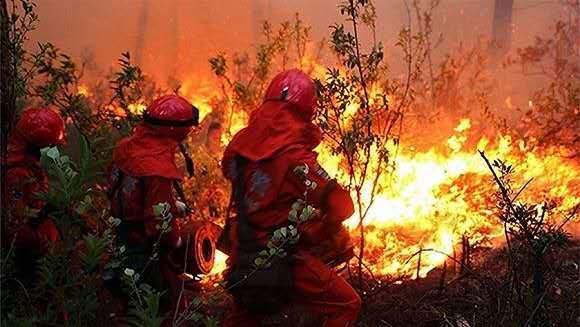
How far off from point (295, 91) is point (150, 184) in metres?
1.01

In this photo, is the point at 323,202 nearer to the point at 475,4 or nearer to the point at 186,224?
the point at 186,224

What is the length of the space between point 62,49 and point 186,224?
8.64m

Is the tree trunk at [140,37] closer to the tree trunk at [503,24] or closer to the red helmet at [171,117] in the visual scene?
the tree trunk at [503,24]

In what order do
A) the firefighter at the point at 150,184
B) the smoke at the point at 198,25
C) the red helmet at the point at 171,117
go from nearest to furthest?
1. the firefighter at the point at 150,184
2. the red helmet at the point at 171,117
3. the smoke at the point at 198,25

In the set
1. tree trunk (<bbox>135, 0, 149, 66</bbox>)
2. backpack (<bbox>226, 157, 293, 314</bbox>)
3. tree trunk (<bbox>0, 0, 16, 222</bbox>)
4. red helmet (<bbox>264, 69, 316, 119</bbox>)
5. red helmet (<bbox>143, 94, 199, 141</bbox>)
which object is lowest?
backpack (<bbox>226, 157, 293, 314</bbox>)

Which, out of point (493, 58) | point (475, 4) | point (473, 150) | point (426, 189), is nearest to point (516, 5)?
point (475, 4)

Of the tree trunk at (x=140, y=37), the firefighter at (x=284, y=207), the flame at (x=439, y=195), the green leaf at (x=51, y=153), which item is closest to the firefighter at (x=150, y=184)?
the firefighter at (x=284, y=207)

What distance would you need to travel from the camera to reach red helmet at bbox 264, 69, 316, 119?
3646 millimetres

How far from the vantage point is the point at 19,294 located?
2.87 meters

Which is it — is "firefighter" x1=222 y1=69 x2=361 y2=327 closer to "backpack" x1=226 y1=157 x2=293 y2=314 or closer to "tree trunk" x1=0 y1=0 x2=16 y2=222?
"backpack" x1=226 y1=157 x2=293 y2=314

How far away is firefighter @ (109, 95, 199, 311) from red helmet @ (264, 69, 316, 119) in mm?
554

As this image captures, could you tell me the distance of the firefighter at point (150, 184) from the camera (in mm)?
3623

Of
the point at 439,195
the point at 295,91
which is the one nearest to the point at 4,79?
the point at 295,91

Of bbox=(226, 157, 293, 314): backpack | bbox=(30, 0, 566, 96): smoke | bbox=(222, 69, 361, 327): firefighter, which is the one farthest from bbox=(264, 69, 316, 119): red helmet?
bbox=(30, 0, 566, 96): smoke
